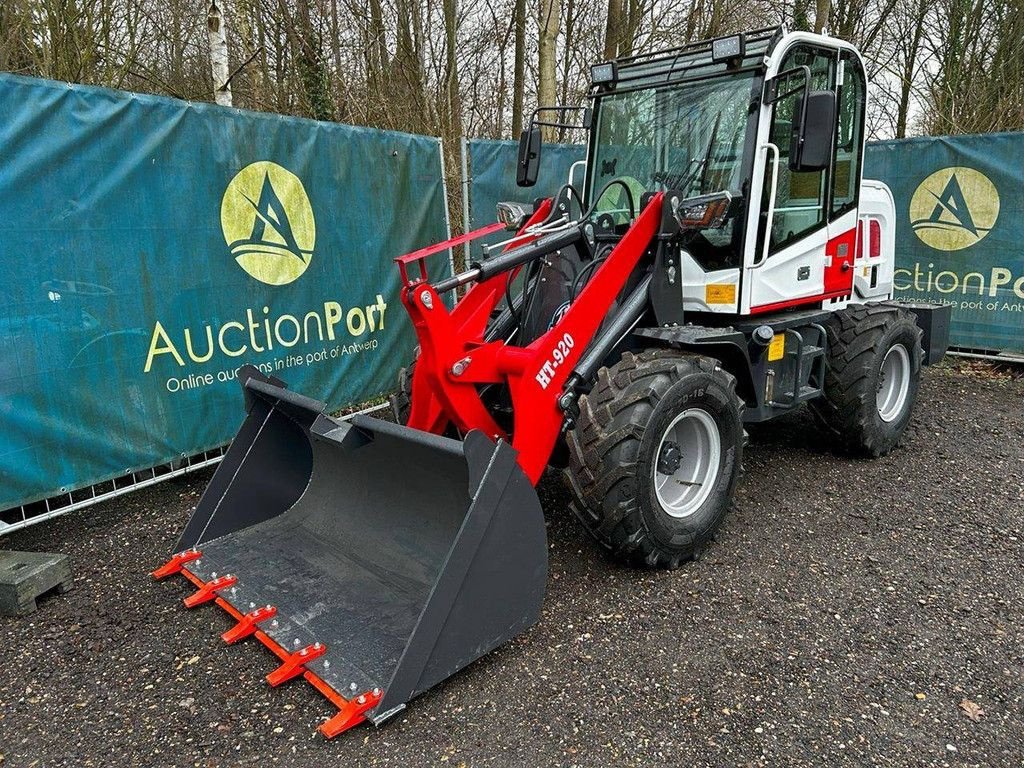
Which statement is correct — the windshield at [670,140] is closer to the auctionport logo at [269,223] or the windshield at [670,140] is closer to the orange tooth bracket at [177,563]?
the auctionport logo at [269,223]

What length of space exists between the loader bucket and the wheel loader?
1 centimetres

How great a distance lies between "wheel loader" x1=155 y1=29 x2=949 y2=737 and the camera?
2756 mm

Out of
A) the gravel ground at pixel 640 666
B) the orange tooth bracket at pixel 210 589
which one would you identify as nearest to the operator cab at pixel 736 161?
the gravel ground at pixel 640 666

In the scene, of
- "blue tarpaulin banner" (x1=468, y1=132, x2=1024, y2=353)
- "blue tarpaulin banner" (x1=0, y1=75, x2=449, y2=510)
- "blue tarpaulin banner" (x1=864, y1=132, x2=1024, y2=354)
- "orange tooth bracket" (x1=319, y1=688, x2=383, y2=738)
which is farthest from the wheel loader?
"blue tarpaulin banner" (x1=864, y1=132, x2=1024, y2=354)

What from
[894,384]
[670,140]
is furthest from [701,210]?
[894,384]

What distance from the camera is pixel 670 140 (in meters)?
4.29

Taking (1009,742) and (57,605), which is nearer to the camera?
(1009,742)

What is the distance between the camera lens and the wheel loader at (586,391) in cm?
276

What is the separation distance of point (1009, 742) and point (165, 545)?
386 cm

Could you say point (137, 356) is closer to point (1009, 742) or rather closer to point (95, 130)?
point (95, 130)

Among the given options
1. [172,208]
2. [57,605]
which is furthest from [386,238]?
[57,605]

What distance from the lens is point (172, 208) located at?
14.8ft

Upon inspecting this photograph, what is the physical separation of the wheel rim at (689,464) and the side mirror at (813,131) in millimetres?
1347

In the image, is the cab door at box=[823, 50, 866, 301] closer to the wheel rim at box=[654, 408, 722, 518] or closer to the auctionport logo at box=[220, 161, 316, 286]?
the wheel rim at box=[654, 408, 722, 518]
